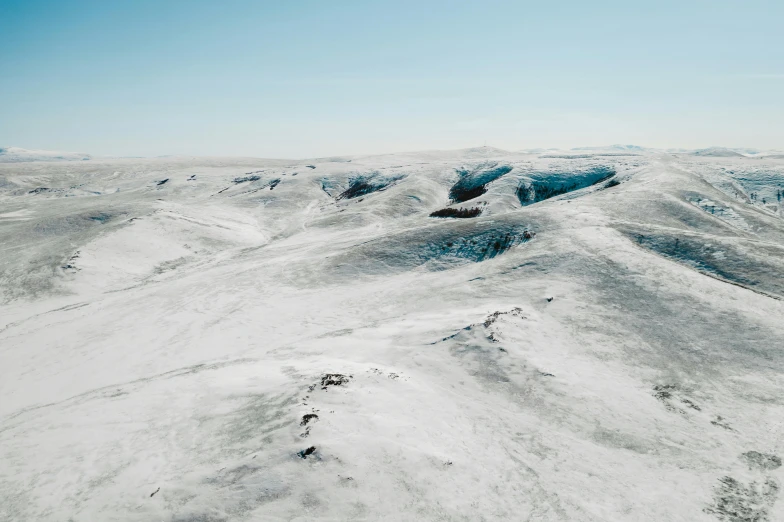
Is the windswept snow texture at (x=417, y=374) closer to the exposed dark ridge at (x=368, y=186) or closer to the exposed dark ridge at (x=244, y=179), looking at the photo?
the exposed dark ridge at (x=368, y=186)

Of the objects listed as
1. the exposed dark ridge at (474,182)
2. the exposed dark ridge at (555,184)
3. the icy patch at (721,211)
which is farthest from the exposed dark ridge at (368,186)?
the icy patch at (721,211)

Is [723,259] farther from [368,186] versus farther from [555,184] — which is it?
[368,186]

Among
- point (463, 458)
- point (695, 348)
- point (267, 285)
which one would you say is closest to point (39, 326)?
point (267, 285)

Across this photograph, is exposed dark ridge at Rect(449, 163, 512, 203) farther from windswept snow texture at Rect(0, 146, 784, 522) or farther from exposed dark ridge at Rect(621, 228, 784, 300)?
exposed dark ridge at Rect(621, 228, 784, 300)

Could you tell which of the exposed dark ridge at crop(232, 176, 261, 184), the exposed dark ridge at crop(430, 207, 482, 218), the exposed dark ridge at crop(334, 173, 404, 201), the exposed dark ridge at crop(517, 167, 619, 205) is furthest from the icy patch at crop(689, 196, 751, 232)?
the exposed dark ridge at crop(232, 176, 261, 184)

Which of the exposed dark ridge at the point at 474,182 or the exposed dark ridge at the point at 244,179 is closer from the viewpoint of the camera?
the exposed dark ridge at the point at 474,182

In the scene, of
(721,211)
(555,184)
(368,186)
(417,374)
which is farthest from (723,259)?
(368,186)

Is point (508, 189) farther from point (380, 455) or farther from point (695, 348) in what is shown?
point (380, 455)
